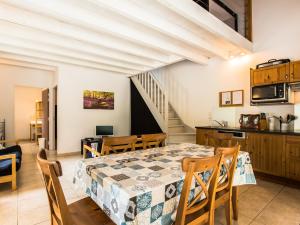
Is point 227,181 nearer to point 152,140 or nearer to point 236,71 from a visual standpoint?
point 152,140

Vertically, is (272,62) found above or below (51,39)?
below

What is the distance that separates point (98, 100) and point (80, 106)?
617 mm

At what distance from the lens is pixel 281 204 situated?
7.91 ft

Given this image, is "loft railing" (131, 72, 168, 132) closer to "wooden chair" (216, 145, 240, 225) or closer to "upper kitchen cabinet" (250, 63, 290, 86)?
"upper kitchen cabinet" (250, 63, 290, 86)

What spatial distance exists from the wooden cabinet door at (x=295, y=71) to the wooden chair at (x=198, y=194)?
111 inches

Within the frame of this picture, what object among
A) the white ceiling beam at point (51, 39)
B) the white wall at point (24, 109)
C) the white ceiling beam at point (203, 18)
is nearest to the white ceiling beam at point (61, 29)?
the white ceiling beam at point (51, 39)

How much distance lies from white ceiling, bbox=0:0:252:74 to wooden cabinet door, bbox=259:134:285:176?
6.27 ft

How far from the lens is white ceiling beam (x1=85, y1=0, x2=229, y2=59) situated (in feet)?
7.75

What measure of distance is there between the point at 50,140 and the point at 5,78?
7.54ft

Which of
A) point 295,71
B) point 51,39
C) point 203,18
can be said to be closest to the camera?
point 203,18

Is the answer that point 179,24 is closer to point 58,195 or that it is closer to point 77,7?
point 77,7

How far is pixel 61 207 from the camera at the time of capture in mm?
1101

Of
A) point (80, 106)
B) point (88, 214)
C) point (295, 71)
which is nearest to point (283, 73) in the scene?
point (295, 71)

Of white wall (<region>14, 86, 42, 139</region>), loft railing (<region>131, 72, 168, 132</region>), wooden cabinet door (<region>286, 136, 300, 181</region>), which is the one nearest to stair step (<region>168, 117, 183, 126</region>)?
loft railing (<region>131, 72, 168, 132</region>)
